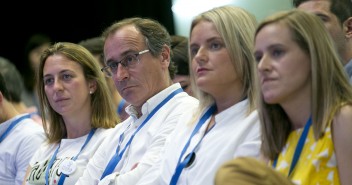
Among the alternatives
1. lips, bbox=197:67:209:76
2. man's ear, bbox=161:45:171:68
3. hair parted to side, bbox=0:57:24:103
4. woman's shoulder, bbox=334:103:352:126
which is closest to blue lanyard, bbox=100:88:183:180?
man's ear, bbox=161:45:171:68

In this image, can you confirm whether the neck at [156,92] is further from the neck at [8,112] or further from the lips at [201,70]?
the neck at [8,112]

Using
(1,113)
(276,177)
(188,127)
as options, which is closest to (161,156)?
(188,127)

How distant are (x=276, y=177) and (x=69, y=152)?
2537 millimetres

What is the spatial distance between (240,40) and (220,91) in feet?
0.71

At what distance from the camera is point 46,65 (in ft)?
13.5

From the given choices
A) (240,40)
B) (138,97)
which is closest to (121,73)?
(138,97)

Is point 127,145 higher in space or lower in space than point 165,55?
lower

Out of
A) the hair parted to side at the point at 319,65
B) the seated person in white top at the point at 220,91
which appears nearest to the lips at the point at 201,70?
the seated person in white top at the point at 220,91

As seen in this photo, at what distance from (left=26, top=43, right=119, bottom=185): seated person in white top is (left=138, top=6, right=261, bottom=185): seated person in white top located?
116 cm

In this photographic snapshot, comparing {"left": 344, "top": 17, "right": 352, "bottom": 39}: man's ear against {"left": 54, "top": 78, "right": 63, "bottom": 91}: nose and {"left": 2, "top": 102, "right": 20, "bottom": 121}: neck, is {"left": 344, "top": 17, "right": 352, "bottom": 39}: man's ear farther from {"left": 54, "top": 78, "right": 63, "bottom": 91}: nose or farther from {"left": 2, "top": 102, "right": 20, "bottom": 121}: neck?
{"left": 2, "top": 102, "right": 20, "bottom": 121}: neck

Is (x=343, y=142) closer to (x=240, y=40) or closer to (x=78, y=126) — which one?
(x=240, y=40)

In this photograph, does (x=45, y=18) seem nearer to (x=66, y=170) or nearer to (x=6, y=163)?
(x=6, y=163)

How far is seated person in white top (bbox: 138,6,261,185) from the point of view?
106 inches

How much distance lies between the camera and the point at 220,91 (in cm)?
283
